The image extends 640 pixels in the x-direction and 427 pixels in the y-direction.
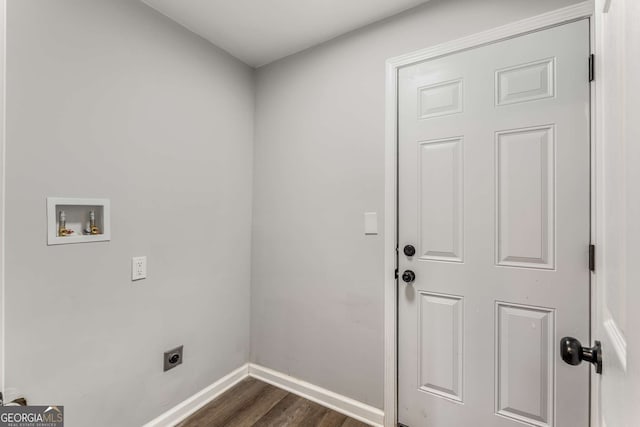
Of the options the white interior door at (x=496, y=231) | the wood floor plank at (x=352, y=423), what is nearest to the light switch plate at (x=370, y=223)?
the white interior door at (x=496, y=231)

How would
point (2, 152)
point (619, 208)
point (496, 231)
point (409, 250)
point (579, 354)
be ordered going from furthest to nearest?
point (409, 250), point (496, 231), point (2, 152), point (579, 354), point (619, 208)

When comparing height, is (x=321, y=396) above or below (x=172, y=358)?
below

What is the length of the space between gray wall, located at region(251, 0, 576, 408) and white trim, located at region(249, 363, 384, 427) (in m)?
0.04

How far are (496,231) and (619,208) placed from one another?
883 mm

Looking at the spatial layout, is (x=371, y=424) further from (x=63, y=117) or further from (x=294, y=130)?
(x=63, y=117)

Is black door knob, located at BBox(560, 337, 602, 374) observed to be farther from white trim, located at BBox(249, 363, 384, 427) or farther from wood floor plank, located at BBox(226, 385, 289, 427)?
wood floor plank, located at BBox(226, 385, 289, 427)

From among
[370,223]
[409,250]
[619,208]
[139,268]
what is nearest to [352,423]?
[409,250]

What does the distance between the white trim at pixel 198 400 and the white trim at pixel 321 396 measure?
0.12m

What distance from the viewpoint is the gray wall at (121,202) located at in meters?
1.18

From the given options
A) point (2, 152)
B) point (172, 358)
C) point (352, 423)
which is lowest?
point (352, 423)

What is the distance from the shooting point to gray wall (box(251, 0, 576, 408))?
1676 millimetres

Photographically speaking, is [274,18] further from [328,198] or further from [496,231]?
[496,231]

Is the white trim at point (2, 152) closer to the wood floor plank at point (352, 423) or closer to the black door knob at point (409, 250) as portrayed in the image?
the wood floor plank at point (352, 423)

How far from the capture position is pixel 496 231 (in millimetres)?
1368
